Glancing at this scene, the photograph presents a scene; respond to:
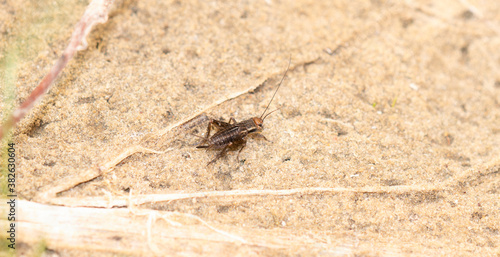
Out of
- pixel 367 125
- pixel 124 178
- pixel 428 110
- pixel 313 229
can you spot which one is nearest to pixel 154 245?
pixel 124 178

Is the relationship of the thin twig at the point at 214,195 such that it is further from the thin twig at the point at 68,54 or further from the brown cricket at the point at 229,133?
the thin twig at the point at 68,54

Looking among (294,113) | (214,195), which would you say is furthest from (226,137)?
(294,113)

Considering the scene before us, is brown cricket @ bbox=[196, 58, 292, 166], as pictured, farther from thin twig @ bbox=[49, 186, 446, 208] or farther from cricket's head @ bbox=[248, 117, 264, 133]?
thin twig @ bbox=[49, 186, 446, 208]

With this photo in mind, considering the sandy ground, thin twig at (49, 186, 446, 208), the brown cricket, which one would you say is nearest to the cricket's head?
the brown cricket

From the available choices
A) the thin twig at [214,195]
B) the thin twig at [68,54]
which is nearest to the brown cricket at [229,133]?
the thin twig at [214,195]

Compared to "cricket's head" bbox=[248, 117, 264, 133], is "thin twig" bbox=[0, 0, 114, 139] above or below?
above

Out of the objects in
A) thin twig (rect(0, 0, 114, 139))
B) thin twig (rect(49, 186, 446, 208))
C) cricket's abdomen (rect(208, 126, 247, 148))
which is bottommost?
thin twig (rect(49, 186, 446, 208))
